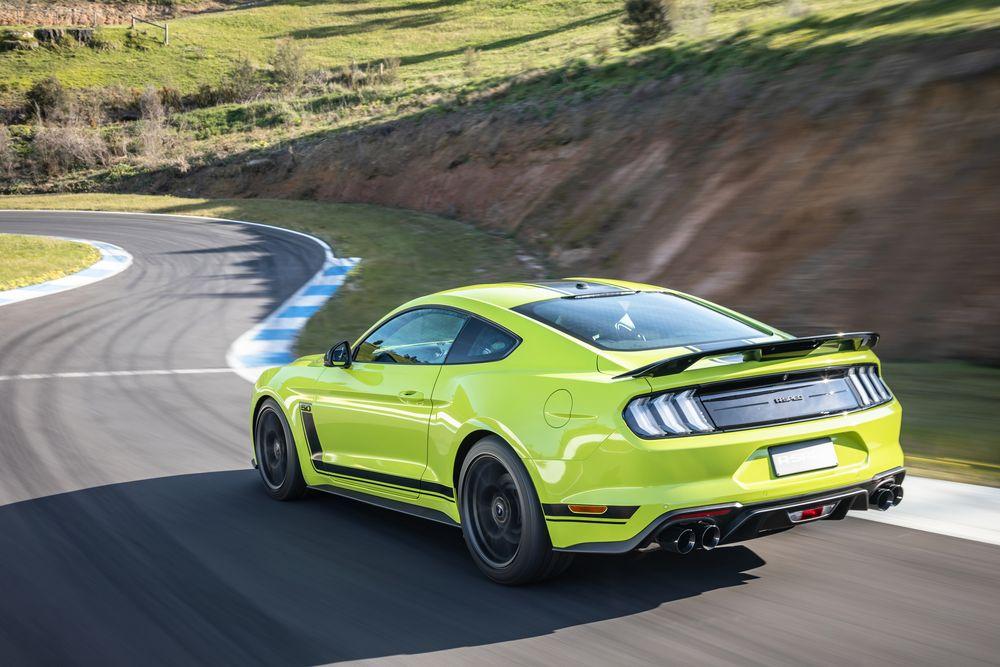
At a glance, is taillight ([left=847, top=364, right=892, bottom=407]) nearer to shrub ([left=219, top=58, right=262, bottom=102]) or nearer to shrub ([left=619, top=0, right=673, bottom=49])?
shrub ([left=619, top=0, right=673, bottom=49])

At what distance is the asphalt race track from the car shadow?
0.01 meters

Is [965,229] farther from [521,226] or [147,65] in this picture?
[147,65]

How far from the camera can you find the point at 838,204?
13406 mm

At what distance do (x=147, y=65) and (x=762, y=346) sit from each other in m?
78.0

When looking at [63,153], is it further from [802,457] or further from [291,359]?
[802,457]

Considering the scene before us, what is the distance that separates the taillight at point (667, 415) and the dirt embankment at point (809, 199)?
252 inches

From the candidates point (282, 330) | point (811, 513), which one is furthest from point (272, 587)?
point (282, 330)

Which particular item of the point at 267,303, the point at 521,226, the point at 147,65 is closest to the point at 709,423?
the point at 267,303

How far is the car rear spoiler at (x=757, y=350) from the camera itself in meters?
4.25

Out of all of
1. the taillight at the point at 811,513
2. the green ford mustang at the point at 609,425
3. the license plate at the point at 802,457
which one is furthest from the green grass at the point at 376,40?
the taillight at the point at 811,513

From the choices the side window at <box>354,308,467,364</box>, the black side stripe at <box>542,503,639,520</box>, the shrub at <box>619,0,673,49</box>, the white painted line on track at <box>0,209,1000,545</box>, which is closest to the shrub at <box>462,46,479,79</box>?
the shrub at <box>619,0,673,49</box>

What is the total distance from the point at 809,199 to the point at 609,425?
10.8 m

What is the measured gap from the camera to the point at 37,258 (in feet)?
79.1

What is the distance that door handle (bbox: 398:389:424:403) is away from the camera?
5.22 m
